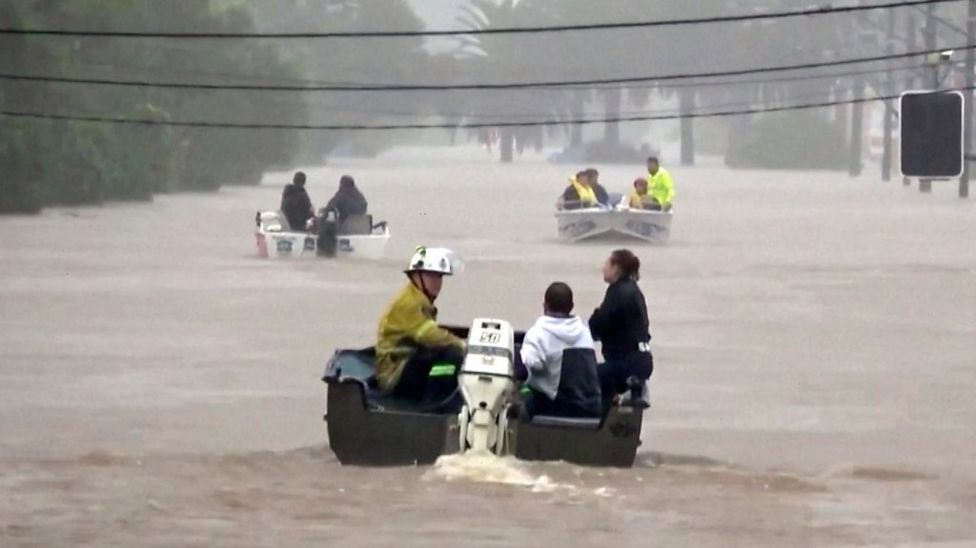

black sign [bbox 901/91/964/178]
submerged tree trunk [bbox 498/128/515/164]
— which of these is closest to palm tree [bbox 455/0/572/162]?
submerged tree trunk [bbox 498/128/515/164]

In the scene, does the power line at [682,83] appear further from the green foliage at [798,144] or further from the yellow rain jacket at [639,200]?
the yellow rain jacket at [639,200]

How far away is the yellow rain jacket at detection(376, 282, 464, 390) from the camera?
17.7 m

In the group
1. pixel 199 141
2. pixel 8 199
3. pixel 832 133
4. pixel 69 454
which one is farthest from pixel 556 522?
pixel 832 133

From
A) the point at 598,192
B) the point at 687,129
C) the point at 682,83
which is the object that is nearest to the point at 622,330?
the point at 598,192

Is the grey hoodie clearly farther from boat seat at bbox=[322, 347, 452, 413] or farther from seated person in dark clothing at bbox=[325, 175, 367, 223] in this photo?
seated person in dark clothing at bbox=[325, 175, 367, 223]

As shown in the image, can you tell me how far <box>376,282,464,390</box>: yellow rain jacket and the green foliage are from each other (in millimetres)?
128460

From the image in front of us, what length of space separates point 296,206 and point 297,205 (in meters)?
0.04

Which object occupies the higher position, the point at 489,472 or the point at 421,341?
the point at 421,341

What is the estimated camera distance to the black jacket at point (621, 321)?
18.2m

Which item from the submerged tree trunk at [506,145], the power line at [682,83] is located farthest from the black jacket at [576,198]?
the submerged tree trunk at [506,145]

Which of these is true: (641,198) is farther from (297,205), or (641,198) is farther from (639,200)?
(297,205)

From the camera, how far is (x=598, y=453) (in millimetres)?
17594

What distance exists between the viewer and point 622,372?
18328 mm

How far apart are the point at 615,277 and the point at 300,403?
→ 5622mm
